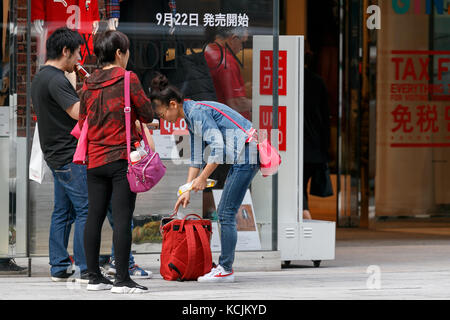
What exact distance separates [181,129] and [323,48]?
15.1ft

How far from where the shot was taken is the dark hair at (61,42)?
22.1 ft

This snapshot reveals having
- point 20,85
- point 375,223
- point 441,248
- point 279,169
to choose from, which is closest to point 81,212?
point 20,85

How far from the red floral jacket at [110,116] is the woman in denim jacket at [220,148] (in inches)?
23.0

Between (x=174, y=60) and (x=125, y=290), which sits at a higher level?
(x=174, y=60)

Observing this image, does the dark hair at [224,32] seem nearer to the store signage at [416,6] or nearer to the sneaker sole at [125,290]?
the sneaker sole at [125,290]

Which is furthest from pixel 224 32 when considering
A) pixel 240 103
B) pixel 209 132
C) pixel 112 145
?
pixel 112 145

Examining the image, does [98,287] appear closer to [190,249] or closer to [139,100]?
[190,249]

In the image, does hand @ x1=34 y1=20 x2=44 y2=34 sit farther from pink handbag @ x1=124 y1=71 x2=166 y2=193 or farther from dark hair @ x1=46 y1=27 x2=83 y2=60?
pink handbag @ x1=124 y1=71 x2=166 y2=193

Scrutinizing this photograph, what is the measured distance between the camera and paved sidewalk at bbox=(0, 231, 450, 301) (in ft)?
20.1

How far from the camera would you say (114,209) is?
19.8 ft

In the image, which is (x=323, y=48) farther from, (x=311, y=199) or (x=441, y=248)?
(x=441, y=248)

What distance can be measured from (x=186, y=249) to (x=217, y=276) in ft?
0.94

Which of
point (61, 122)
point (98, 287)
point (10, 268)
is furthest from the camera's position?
point (10, 268)
